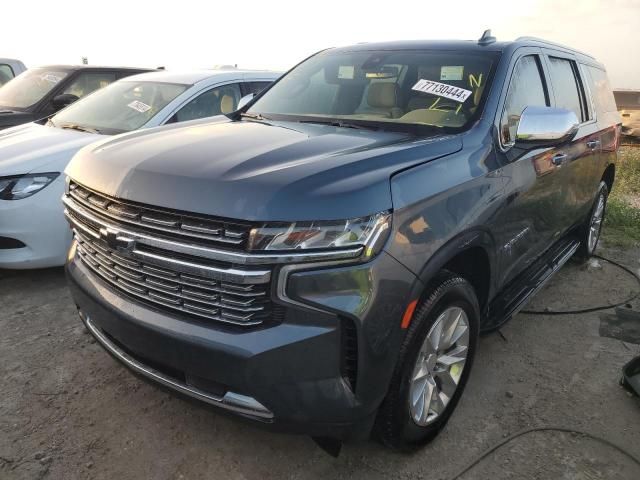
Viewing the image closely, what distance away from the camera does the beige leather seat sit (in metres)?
3.04

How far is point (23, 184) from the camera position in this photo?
382cm

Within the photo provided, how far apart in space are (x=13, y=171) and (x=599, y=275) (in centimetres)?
483

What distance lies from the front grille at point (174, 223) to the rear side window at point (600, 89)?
3841 millimetres

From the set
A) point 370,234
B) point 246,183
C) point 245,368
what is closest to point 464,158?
point 370,234

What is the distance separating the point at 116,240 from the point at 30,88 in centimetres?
552

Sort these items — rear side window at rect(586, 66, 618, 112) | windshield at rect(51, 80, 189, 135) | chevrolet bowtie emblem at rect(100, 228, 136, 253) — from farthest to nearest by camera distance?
windshield at rect(51, 80, 189, 135) → rear side window at rect(586, 66, 618, 112) → chevrolet bowtie emblem at rect(100, 228, 136, 253)

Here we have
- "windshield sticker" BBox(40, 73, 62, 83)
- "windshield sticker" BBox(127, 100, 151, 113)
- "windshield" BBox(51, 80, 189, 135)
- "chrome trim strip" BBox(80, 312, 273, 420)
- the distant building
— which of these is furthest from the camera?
the distant building

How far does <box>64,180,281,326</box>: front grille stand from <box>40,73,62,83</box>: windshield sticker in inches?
197

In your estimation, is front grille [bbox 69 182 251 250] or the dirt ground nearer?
front grille [bbox 69 182 251 250]

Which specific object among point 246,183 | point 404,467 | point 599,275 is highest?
point 246,183

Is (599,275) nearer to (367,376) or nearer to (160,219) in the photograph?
(367,376)

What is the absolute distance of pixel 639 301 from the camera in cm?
426

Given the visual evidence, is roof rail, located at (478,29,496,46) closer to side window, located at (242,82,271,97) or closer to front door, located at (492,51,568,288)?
front door, located at (492,51,568,288)

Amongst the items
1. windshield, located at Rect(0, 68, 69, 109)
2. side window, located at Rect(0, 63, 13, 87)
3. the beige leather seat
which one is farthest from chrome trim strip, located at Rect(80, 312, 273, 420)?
side window, located at Rect(0, 63, 13, 87)
